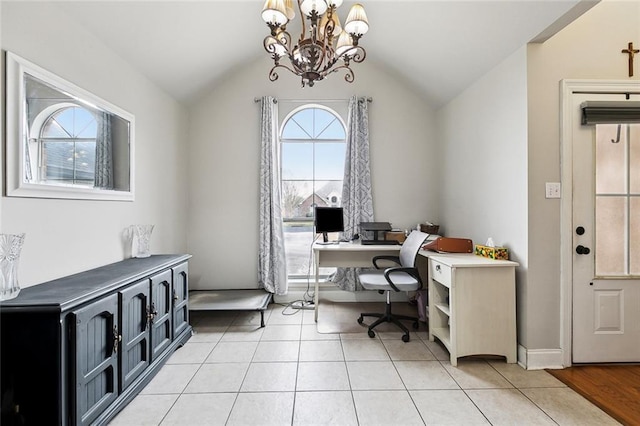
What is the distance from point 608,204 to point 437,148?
193 centimetres

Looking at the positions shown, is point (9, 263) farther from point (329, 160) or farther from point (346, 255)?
point (329, 160)

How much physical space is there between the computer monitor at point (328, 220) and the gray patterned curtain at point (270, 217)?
1.81ft

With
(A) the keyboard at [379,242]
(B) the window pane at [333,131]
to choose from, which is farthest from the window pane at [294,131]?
(A) the keyboard at [379,242]

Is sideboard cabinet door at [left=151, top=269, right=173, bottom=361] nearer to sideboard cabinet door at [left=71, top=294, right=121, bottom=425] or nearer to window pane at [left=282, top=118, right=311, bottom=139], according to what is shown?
sideboard cabinet door at [left=71, top=294, right=121, bottom=425]

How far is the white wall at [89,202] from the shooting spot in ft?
5.29

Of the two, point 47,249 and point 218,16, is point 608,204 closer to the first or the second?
point 218,16

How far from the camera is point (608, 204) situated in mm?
2266

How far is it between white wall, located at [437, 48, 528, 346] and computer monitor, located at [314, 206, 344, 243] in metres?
1.37

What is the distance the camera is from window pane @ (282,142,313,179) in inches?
159

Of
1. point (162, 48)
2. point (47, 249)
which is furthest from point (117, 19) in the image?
point (47, 249)

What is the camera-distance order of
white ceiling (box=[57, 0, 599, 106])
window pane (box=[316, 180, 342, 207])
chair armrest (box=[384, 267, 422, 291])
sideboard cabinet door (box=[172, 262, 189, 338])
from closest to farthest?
white ceiling (box=[57, 0, 599, 106])
sideboard cabinet door (box=[172, 262, 189, 338])
chair armrest (box=[384, 267, 422, 291])
window pane (box=[316, 180, 342, 207])

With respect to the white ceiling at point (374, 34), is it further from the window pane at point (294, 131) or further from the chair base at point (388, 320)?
the chair base at point (388, 320)

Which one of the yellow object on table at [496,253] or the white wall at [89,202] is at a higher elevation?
the white wall at [89,202]

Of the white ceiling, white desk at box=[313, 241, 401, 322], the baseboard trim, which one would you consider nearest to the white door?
the baseboard trim
